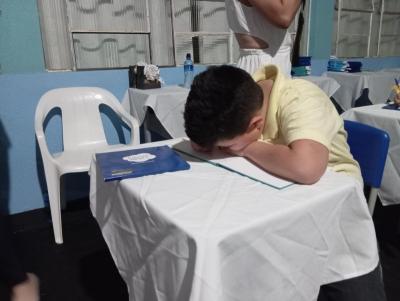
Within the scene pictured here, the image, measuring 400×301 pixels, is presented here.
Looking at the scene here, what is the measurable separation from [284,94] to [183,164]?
12.4 inches

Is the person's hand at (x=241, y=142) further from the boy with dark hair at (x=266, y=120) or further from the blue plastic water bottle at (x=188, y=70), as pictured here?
the blue plastic water bottle at (x=188, y=70)

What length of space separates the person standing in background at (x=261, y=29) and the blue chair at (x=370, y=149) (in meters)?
0.47

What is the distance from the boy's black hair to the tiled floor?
0.99m

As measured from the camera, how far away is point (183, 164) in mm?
869

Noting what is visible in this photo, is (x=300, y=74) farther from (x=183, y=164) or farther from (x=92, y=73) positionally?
(x=183, y=164)

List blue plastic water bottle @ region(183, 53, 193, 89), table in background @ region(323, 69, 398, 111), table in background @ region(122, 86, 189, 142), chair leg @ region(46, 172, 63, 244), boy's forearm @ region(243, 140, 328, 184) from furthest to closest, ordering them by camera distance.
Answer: table in background @ region(323, 69, 398, 111) → blue plastic water bottle @ region(183, 53, 193, 89) → table in background @ region(122, 86, 189, 142) → chair leg @ region(46, 172, 63, 244) → boy's forearm @ region(243, 140, 328, 184)

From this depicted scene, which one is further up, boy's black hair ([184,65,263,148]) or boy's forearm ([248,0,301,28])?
boy's forearm ([248,0,301,28])

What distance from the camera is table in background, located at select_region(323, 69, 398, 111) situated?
10.7 feet

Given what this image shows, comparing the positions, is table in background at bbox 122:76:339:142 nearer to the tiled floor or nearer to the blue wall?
the blue wall

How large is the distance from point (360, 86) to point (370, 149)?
7.73ft

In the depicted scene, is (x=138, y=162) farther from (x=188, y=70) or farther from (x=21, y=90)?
(x=188, y=70)

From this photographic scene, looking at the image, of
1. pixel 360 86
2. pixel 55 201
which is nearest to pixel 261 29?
pixel 55 201

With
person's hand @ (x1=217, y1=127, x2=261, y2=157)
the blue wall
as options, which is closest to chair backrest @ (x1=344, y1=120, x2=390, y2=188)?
person's hand @ (x1=217, y1=127, x2=261, y2=157)

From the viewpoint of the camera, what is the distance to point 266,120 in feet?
2.96
